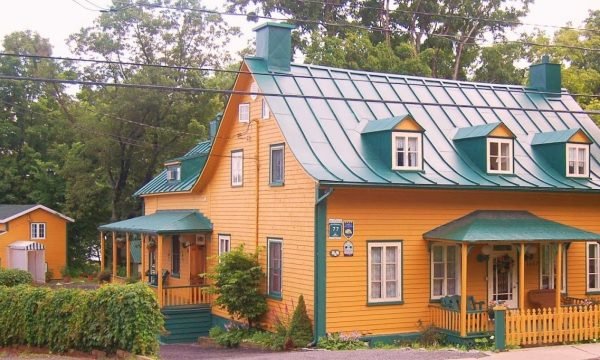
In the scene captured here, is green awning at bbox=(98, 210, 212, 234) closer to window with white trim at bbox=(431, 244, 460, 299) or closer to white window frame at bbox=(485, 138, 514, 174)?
window with white trim at bbox=(431, 244, 460, 299)

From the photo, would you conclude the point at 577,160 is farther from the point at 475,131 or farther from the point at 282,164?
the point at 282,164

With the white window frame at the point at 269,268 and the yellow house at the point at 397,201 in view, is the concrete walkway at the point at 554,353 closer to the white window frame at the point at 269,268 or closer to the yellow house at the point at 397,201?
the yellow house at the point at 397,201

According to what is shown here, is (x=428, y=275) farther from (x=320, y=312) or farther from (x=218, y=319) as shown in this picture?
(x=218, y=319)

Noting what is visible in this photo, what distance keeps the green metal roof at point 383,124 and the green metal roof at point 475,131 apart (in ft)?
8.44

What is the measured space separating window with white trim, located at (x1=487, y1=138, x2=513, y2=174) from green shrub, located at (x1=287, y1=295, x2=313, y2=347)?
23.5ft

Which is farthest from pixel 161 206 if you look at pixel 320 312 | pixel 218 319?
pixel 320 312

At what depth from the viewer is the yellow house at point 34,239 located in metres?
45.2

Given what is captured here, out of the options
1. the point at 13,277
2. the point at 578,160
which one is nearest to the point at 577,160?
the point at 578,160

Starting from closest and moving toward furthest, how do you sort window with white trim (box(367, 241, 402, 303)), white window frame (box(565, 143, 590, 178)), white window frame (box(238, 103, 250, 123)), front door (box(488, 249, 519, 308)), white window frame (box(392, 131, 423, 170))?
window with white trim (box(367, 241, 402, 303))
white window frame (box(392, 131, 423, 170))
front door (box(488, 249, 519, 308))
white window frame (box(565, 143, 590, 178))
white window frame (box(238, 103, 250, 123))

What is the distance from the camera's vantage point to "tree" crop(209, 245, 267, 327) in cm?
2214

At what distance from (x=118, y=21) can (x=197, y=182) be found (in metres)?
21.6

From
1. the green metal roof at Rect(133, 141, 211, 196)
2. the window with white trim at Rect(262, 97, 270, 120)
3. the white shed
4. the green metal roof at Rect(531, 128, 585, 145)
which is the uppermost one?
the window with white trim at Rect(262, 97, 270, 120)

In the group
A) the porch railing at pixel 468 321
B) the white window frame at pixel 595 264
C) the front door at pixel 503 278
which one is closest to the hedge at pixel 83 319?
the porch railing at pixel 468 321

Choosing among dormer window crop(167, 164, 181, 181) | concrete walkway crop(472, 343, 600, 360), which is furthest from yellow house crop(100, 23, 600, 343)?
dormer window crop(167, 164, 181, 181)
